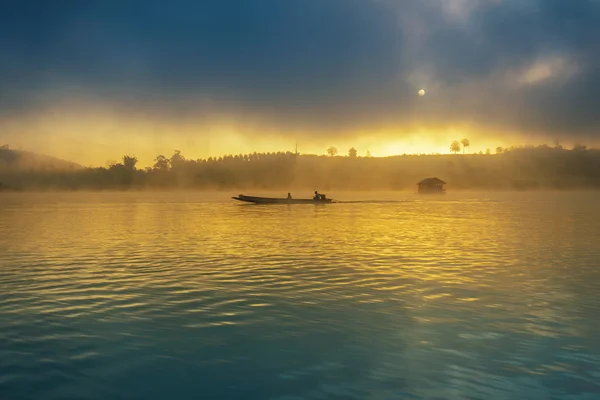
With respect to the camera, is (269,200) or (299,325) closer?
(299,325)

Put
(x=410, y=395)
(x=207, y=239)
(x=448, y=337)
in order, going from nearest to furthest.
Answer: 1. (x=410, y=395)
2. (x=448, y=337)
3. (x=207, y=239)

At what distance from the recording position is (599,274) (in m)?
27.0

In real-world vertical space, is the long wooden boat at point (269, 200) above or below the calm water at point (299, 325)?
above

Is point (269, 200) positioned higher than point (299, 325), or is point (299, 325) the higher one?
point (269, 200)

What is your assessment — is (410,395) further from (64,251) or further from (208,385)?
(64,251)

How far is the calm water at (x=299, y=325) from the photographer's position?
12.1m

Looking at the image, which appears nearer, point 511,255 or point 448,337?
point 448,337

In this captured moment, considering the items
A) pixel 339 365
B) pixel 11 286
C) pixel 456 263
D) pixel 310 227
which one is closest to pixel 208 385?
pixel 339 365

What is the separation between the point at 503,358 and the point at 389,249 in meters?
23.9

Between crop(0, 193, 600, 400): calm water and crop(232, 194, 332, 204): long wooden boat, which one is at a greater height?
crop(232, 194, 332, 204): long wooden boat

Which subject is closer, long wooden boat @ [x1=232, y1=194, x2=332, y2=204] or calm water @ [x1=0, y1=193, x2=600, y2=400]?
calm water @ [x1=0, y1=193, x2=600, y2=400]

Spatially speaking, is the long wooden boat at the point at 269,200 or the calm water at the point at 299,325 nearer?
the calm water at the point at 299,325

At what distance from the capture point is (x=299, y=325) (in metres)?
17.0

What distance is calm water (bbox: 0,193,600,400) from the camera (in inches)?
476
